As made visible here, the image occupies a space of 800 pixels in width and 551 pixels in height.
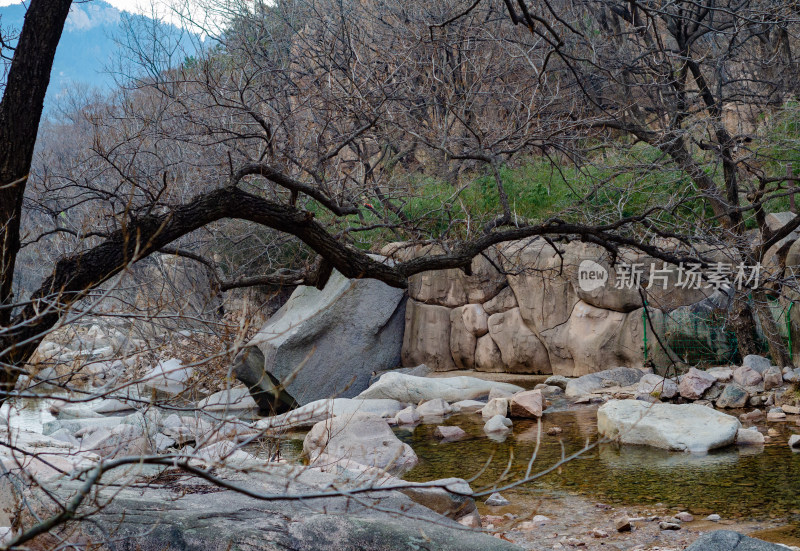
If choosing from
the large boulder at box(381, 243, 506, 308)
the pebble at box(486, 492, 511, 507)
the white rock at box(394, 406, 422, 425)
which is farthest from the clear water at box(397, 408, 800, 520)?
the large boulder at box(381, 243, 506, 308)

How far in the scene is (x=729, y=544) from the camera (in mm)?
4008

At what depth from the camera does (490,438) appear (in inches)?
352

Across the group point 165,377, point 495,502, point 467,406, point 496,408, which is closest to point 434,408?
point 467,406

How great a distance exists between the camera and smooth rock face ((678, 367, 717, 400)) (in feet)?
→ 31.9

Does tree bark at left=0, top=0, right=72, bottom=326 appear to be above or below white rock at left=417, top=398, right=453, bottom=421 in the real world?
above

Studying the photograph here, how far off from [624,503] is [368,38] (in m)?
9.09

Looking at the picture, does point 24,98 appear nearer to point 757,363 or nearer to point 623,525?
point 623,525

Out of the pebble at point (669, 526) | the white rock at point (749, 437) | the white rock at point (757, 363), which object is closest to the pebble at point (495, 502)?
the pebble at point (669, 526)

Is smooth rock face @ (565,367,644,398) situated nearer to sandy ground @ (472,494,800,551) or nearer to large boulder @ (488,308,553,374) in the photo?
large boulder @ (488,308,553,374)

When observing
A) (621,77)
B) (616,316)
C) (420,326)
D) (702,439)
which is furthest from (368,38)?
(702,439)

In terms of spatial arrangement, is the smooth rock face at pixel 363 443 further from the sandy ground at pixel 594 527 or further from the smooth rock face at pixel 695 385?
the smooth rock face at pixel 695 385

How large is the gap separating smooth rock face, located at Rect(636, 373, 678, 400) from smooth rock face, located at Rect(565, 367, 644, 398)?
0.25 meters

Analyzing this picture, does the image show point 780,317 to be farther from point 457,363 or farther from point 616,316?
point 457,363

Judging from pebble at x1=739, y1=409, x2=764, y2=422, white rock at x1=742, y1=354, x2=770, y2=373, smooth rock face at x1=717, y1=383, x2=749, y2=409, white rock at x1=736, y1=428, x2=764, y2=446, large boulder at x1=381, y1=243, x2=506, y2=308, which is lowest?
white rock at x1=736, y1=428, x2=764, y2=446
